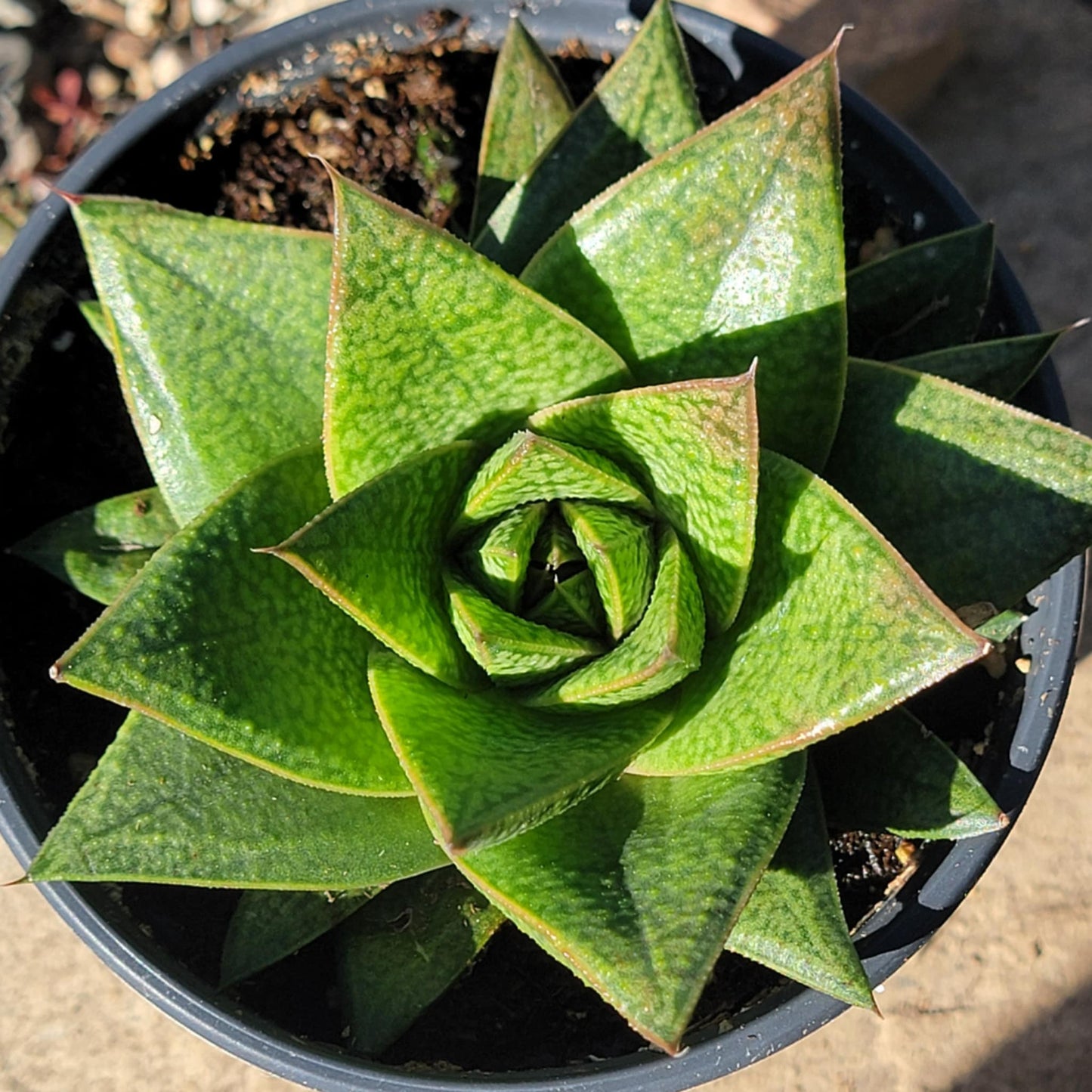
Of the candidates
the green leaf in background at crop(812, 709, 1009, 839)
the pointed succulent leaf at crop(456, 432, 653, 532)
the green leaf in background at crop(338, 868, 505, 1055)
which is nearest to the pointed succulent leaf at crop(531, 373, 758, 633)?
the pointed succulent leaf at crop(456, 432, 653, 532)

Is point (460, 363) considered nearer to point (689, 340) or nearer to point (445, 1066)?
point (689, 340)

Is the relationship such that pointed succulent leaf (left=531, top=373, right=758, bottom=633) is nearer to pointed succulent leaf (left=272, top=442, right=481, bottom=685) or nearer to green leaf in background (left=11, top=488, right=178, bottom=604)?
pointed succulent leaf (left=272, top=442, right=481, bottom=685)

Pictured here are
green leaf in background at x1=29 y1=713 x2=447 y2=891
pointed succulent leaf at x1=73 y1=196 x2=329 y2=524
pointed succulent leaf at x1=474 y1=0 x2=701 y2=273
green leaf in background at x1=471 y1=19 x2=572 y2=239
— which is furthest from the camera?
green leaf in background at x1=471 y1=19 x2=572 y2=239

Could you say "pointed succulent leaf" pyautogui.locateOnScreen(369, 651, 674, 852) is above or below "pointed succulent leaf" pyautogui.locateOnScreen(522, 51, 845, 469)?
below

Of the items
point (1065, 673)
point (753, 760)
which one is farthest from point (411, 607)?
point (1065, 673)

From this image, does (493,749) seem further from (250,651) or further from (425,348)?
(425,348)

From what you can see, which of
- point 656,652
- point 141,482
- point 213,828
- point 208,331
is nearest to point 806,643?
point 656,652
